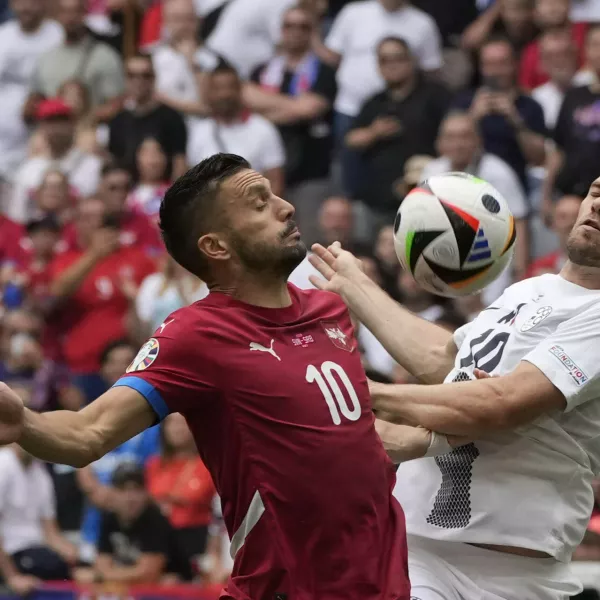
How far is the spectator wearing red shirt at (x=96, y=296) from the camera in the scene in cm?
1162

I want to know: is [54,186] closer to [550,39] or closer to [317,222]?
[317,222]

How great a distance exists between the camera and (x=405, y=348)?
18.0ft

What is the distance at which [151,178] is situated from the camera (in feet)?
39.8

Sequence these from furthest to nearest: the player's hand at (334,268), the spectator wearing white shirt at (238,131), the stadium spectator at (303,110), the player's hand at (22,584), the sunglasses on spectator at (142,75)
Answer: the sunglasses on spectator at (142,75), the stadium spectator at (303,110), the spectator wearing white shirt at (238,131), the player's hand at (22,584), the player's hand at (334,268)

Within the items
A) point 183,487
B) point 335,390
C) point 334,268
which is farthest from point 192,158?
point 335,390

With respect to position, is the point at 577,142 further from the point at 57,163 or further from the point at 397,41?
the point at 57,163

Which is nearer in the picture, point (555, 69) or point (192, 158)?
point (555, 69)

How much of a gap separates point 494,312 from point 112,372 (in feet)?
20.5

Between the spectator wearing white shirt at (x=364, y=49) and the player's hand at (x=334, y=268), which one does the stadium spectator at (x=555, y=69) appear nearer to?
the spectator wearing white shirt at (x=364, y=49)

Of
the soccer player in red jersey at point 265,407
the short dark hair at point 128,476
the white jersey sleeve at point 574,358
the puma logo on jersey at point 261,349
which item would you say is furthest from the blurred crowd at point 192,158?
the puma logo on jersey at point 261,349

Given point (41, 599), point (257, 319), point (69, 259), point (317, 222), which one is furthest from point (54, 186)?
point (257, 319)

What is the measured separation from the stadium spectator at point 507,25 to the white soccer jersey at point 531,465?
6726mm

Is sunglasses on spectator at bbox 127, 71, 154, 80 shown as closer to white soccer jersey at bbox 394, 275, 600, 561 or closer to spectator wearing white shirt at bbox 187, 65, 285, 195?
spectator wearing white shirt at bbox 187, 65, 285, 195

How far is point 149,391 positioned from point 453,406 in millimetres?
1162
